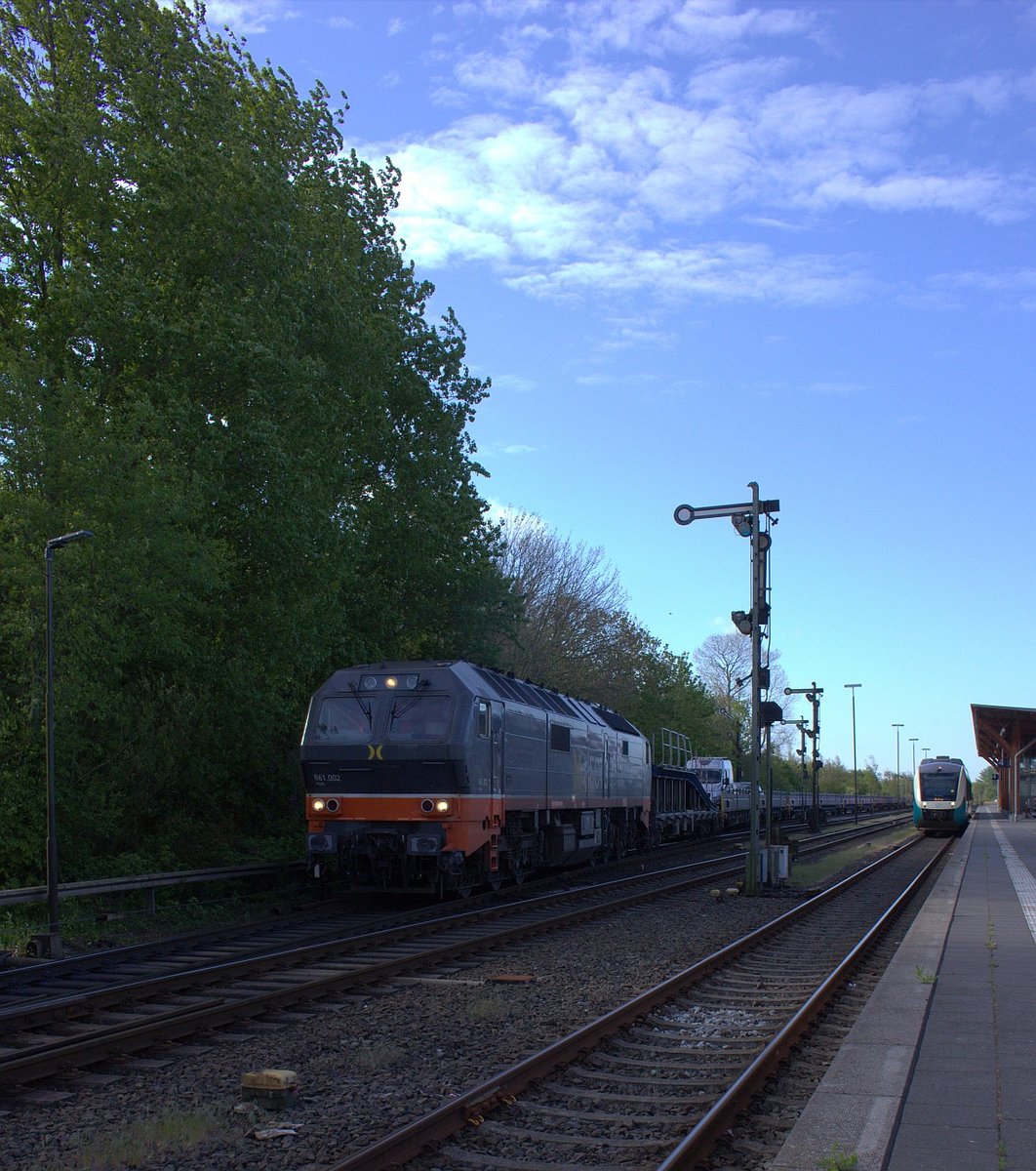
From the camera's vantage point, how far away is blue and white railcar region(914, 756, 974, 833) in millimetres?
43844

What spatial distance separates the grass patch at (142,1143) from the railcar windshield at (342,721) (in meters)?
10.4

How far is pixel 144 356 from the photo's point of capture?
2028 cm

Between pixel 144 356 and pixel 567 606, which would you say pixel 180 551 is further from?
pixel 567 606

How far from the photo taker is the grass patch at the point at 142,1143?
18.2ft

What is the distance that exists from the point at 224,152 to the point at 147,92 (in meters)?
1.70

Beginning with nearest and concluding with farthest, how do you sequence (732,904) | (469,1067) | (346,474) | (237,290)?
(469,1067) → (732,904) → (237,290) → (346,474)

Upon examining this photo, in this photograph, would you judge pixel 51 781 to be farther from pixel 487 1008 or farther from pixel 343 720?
pixel 487 1008

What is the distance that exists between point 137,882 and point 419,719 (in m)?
A: 4.42

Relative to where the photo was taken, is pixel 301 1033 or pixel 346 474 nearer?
pixel 301 1033

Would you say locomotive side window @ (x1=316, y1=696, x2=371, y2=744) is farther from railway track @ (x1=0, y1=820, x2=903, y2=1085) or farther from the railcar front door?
railway track @ (x1=0, y1=820, x2=903, y2=1085)

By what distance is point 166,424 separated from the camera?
1922 centimetres

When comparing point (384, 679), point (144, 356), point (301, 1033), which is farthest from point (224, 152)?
point (301, 1033)

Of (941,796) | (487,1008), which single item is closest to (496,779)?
(487,1008)

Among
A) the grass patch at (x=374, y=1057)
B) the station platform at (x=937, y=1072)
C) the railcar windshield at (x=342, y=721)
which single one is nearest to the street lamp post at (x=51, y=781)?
the railcar windshield at (x=342, y=721)
